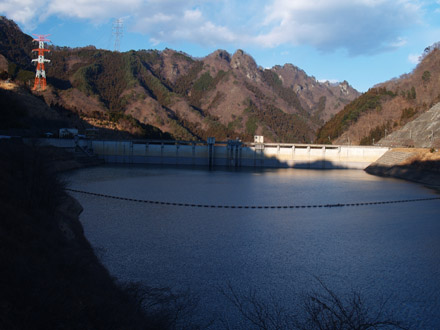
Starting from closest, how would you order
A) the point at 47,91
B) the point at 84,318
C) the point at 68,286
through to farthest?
1. the point at 84,318
2. the point at 68,286
3. the point at 47,91

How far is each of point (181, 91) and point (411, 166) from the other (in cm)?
12634

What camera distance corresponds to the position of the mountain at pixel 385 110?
7056 centimetres

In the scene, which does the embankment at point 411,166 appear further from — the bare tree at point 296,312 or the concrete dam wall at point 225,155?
the bare tree at point 296,312

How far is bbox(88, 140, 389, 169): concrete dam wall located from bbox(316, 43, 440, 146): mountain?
1436 cm

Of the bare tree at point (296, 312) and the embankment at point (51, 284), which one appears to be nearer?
the embankment at point (51, 284)

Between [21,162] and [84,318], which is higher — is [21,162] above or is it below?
above

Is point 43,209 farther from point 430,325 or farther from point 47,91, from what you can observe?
point 47,91

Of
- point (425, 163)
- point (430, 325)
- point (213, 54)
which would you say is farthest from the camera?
point (213, 54)

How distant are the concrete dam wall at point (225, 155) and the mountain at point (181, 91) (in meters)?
25.1

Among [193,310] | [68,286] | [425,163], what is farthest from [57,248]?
[425,163]

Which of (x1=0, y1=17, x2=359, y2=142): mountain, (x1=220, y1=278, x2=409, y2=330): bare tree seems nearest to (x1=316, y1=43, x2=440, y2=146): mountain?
(x1=0, y1=17, x2=359, y2=142): mountain

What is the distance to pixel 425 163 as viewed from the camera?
3891cm

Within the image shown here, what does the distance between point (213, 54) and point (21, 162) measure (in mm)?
167324

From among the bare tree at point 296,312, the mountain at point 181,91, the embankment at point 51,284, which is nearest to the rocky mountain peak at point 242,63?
the mountain at point 181,91
